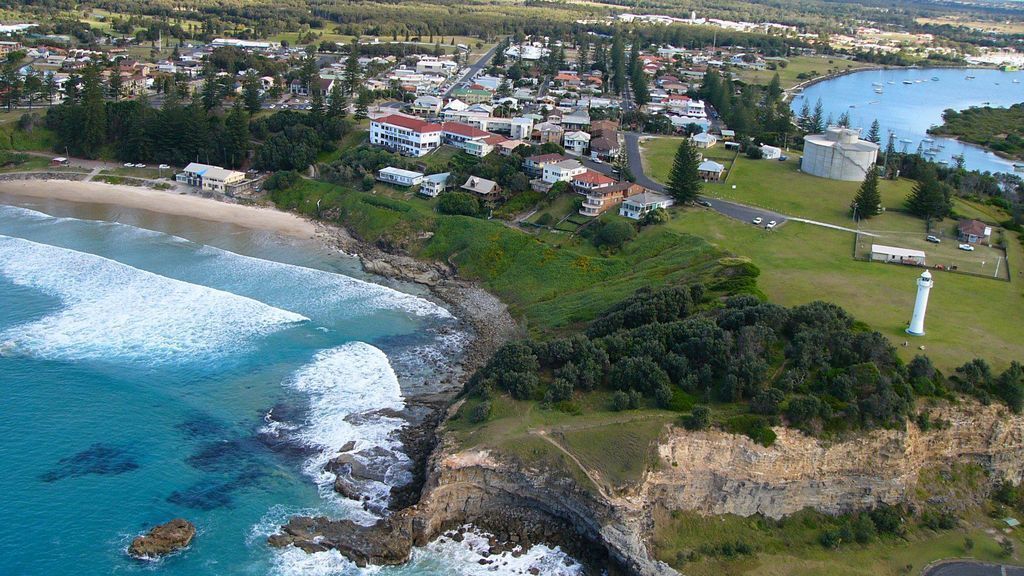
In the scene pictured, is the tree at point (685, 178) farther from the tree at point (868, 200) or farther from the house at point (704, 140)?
the house at point (704, 140)

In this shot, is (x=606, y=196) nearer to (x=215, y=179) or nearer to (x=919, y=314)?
(x=919, y=314)

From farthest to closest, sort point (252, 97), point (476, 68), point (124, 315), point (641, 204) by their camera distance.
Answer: point (476, 68) < point (252, 97) < point (641, 204) < point (124, 315)

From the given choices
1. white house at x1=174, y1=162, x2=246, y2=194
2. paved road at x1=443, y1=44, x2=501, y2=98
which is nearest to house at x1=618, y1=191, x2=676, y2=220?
white house at x1=174, y1=162, x2=246, y2=194

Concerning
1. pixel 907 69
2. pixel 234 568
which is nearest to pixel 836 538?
pixel 234 568

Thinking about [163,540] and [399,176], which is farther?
[399,176]

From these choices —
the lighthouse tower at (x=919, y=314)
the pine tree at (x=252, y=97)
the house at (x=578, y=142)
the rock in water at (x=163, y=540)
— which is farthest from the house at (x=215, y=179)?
the lighthouse tower at (x=919, y=314)

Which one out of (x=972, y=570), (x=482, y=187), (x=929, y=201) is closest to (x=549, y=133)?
(x=482, y=187)
